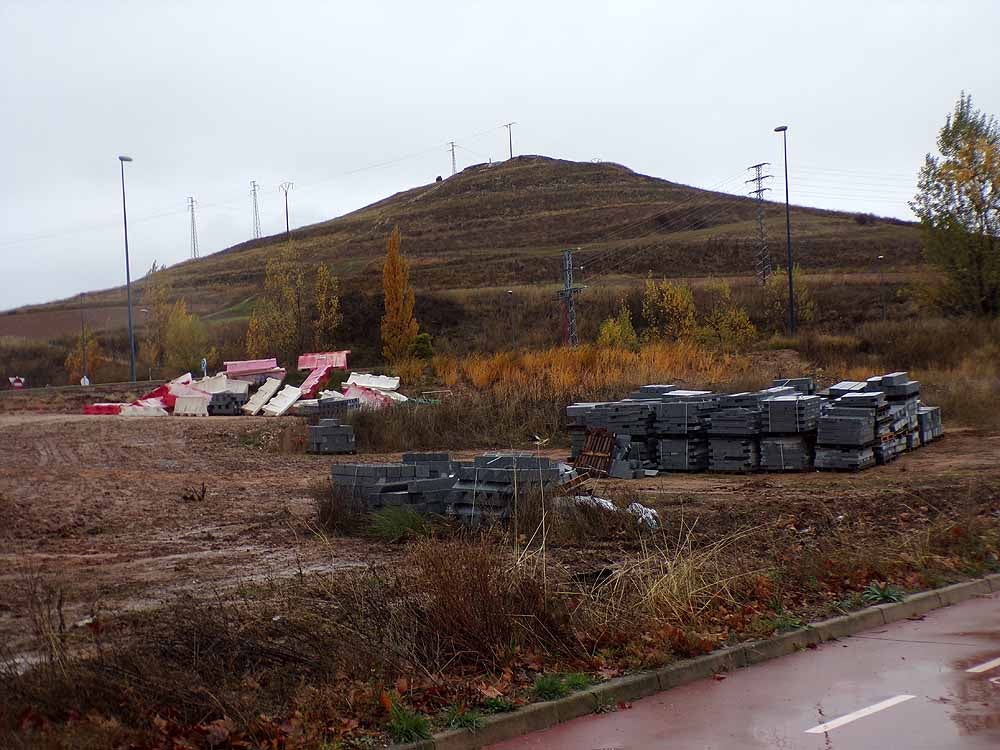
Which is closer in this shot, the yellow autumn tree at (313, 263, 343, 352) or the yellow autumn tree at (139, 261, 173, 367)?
the yellow autumn tree at (313, 263, 343, 352)

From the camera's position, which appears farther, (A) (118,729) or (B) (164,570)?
(B) (164,570)

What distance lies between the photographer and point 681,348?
3716cm

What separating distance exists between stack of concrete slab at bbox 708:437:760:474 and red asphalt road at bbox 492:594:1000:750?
12.8 m

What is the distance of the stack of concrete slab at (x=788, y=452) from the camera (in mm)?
21062

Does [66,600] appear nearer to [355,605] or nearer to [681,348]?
[355,605]

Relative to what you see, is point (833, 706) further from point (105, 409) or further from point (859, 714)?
point (105, 409)

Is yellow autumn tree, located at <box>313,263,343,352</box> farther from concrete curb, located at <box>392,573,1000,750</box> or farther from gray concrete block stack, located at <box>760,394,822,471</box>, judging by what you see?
concrete curb, located at <box>392,573,1000,750</box>

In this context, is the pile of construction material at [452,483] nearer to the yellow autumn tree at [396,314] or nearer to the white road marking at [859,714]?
the white road marking at [859,714]

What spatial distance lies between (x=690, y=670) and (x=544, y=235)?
386ft

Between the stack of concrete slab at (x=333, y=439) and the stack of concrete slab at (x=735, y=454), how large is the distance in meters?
10.9

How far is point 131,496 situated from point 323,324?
137 ft

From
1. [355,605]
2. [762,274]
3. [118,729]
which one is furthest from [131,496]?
[762,274]

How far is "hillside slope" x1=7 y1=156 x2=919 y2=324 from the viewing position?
321 feet

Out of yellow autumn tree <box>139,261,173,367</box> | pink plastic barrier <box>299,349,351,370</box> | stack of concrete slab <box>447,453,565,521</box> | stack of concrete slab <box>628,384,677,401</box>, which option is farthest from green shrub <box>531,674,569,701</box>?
yellow autumn tree <box>139,261,173,367</box>
